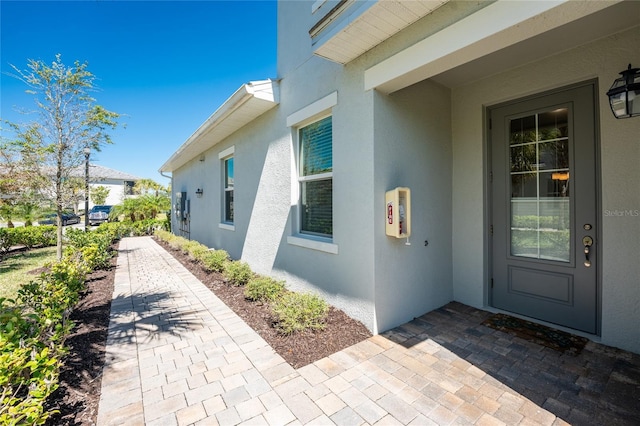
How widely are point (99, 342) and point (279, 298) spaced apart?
7.69 ft

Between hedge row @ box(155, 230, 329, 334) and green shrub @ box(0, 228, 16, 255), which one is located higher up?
green shrub @ box(0, 228, 16, 255)

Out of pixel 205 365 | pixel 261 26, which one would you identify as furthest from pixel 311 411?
pixel 261 26

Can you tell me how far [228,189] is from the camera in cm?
845

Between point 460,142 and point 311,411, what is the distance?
437 cm

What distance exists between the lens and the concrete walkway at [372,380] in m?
2.22

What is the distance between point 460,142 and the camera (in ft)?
15.1

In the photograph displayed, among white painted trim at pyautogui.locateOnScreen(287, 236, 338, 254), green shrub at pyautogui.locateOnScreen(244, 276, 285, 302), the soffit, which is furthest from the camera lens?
green shrub at pyautogui.locateOnScreen(244, 276, 285, 302)

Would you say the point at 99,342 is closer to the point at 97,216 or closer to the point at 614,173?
the point at 614,173

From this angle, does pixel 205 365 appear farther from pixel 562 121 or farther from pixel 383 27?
pixel 562 121

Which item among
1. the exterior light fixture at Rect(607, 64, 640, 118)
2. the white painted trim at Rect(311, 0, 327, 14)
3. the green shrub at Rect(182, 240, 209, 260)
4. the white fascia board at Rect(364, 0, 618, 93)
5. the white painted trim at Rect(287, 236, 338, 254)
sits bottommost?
the green shrub at Rect(182, 240, 209, 260)

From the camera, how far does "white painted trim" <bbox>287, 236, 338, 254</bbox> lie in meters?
4.15

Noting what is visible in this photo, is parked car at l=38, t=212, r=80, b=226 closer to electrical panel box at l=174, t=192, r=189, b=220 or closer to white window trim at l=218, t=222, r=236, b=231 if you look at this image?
electrical panel box at l=174, t=192, r=189, b=220

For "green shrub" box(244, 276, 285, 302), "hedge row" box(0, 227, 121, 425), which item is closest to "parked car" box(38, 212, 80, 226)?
"hedge row" box(0, 227, 121, 425)

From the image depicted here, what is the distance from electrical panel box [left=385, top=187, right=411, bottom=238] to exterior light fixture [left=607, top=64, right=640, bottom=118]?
208 centimetres
